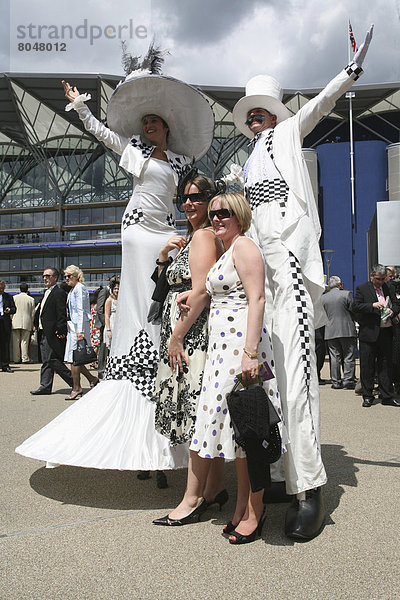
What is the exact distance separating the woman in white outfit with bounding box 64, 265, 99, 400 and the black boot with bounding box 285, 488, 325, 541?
5.70 m

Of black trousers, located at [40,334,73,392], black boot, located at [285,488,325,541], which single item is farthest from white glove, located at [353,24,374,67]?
black trousers, located at [40,334,73,392]

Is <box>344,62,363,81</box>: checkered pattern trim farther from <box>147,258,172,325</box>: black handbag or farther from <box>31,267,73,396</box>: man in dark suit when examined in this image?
<box>31,267,73,396</box>: man in dark suit

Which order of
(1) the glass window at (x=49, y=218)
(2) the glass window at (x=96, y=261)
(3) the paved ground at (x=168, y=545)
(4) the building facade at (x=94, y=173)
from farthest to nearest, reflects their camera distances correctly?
1. (1) the glass window at (x=49, y=218)
2. (2) the glass window at (x=96, y=261)
3. (4) the building facade at (x=94, y=173)
4. (3) the paved ground at (x=168, y=545)

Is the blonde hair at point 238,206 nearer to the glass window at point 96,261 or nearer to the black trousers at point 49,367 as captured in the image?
the black trousers at point 49,367

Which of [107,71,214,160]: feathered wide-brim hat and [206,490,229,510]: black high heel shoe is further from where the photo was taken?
[107,71,214,160]: feathered wide-brim hat

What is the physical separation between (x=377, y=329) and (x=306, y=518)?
5.42 metres

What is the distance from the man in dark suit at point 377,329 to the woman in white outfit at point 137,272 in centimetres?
439

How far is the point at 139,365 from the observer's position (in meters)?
3.62

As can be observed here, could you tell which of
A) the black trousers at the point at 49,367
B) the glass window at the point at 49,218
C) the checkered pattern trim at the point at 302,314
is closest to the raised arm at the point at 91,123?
the checkered pattern trim at the point at 302,314

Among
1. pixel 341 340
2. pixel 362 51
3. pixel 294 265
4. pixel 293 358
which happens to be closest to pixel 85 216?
pixel 341 340

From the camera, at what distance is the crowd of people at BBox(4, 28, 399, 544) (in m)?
2.71

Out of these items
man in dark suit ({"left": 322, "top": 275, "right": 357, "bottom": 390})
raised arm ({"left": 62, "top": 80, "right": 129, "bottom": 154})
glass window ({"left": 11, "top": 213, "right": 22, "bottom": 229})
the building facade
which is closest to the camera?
raised arm ({"left": 62, "top": 80, "right": 129, "bottom": 154})

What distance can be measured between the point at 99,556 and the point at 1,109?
5234 centimetres

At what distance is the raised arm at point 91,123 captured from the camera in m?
3.75
